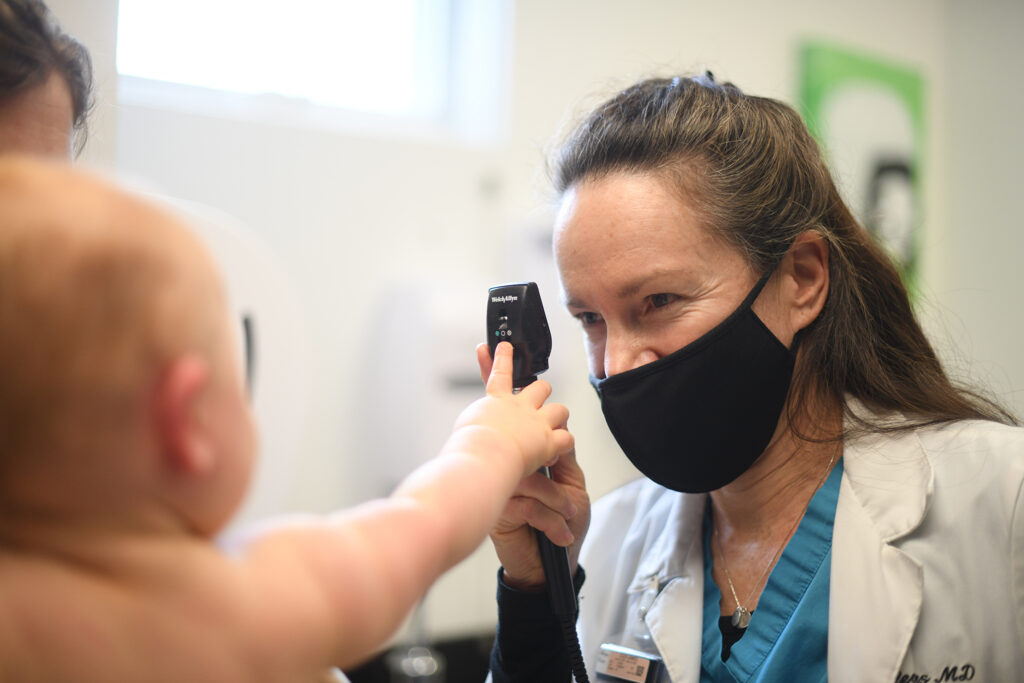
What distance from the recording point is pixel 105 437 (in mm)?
502

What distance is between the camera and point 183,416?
512 millimetres

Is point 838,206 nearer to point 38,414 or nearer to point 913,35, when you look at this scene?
point 38,414

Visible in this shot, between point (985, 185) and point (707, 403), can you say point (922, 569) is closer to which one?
point (707, 403)

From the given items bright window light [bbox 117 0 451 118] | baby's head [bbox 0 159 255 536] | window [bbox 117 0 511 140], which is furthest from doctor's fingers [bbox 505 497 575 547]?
bright window light [bbox 117 0 451 118]

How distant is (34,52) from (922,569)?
1309 millimetres

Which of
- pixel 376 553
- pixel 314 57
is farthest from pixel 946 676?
pixel 314 57

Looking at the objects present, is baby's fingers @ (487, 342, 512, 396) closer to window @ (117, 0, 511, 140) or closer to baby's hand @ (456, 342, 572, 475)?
baby's hand @ (456, 342, 572, 475)

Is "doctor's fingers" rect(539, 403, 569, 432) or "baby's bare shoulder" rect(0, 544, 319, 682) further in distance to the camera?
"doctor's fingers" rect(539, 403, 569, 432)

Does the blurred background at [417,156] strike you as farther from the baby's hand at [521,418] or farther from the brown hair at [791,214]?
the baby's hand at [521,418]

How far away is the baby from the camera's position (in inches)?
19.2

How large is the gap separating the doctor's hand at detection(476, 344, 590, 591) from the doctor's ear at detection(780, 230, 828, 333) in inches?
17.6

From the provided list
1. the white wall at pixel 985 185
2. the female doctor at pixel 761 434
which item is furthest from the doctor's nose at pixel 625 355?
the white wall at pixel 985 185

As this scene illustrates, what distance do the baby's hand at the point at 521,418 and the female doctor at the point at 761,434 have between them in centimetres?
21

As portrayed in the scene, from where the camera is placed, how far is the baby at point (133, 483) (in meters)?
0.49
